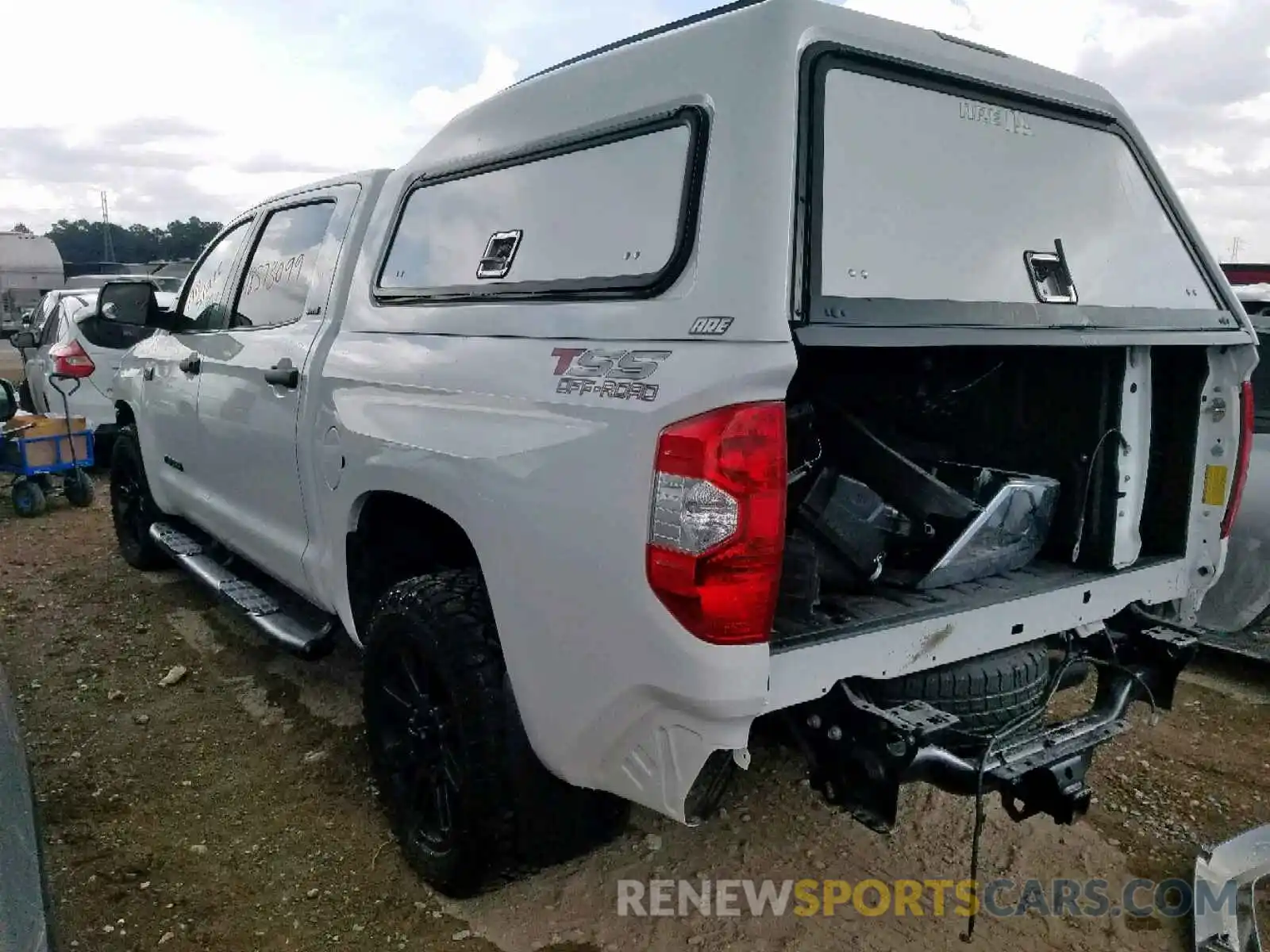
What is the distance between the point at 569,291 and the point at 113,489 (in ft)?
15.9

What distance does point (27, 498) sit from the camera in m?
7.62

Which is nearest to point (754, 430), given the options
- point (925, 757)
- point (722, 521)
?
point (722, 521)

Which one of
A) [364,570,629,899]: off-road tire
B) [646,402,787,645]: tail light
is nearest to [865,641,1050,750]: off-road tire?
[646,402,787,645]: tail light

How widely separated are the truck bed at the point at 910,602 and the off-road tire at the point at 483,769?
770 millimetres

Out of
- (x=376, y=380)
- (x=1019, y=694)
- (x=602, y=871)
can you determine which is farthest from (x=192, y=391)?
(x=1019, y=694)

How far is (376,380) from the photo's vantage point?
9.86 feet

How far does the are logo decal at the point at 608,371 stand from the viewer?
2.04 meters

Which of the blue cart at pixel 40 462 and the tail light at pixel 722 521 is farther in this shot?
the blue cart at pixel 40 462

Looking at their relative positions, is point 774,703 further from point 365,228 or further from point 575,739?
point 365,228

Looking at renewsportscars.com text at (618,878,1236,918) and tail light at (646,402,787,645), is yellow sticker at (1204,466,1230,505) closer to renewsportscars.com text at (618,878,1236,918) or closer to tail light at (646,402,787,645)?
renewsportscars.com text at (618,878,1236,918)

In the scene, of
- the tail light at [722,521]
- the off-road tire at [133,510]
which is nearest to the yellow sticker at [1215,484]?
the tail light at [722,521]

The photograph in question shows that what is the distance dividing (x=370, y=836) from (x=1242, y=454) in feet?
9.71

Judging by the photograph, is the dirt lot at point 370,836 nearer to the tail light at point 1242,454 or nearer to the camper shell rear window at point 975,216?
the tail light at point 1242,454

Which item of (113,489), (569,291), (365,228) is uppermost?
(365,228)
